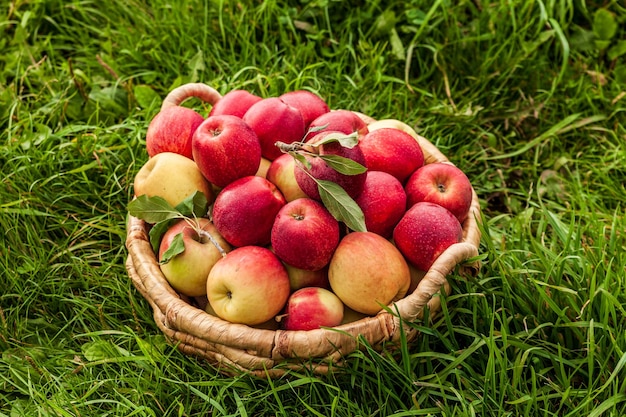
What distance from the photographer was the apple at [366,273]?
2018 millimetres

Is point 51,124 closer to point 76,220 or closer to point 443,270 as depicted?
point 76,220

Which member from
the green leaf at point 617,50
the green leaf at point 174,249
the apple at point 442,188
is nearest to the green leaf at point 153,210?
the green leaf at point 174,249

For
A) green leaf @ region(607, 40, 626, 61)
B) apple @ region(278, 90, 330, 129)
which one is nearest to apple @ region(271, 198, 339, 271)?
apple @ region(278, 90, 330, 129)

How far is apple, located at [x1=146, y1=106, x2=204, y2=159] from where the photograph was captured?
2396 millimetres

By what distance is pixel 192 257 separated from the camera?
212 cm

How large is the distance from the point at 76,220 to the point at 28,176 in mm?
288

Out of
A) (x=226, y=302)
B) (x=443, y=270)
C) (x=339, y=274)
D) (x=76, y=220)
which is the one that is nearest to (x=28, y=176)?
(x=76, y=220)

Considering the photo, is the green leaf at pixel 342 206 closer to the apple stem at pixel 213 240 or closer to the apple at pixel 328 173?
the apple at pixel 328 173

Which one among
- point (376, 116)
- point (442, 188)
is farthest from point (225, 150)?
point (376, 116)

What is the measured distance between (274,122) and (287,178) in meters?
0.22

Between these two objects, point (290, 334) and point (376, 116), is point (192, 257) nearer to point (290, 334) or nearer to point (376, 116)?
point (290, 334)

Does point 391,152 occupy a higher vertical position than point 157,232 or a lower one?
higher

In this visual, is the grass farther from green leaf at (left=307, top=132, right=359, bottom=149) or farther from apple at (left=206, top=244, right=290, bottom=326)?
green leaf at (left=307, top=132, right=359, bottom=149)

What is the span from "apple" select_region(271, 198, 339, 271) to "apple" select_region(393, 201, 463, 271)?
0.23 metres
